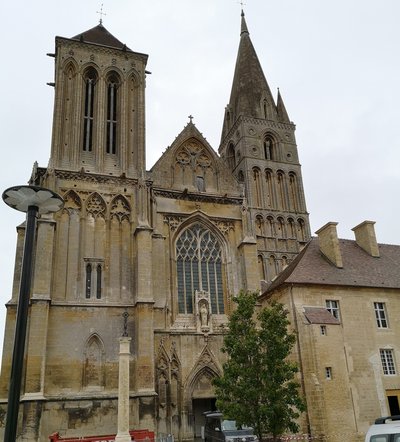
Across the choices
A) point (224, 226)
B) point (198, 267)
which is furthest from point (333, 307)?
point (224, 226)

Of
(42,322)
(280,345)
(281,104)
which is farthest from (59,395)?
(281,104)

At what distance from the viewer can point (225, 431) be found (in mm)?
18797

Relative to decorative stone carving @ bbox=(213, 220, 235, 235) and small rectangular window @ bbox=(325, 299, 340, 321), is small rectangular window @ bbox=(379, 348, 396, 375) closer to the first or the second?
small rectangular window @ bbox=(325, 299, 340, 321)

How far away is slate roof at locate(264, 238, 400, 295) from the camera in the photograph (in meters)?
25.6

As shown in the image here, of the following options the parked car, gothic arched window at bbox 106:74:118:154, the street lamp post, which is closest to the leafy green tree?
the parked car

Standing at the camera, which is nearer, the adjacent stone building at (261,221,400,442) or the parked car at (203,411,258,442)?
the parked car at (203,411,258,442)

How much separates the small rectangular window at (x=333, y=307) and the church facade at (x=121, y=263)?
4412 millimetres

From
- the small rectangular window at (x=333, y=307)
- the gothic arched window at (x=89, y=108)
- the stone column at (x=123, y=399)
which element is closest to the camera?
the stone column at (x=123, y=399)

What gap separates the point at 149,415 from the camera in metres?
22.0

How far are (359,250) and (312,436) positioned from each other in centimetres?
1258

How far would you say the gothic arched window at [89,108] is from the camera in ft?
94.4

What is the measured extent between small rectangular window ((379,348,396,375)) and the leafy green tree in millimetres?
8781

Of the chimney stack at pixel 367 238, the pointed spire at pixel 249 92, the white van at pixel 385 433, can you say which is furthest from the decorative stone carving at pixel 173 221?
the pointed spire at pixel 249 92

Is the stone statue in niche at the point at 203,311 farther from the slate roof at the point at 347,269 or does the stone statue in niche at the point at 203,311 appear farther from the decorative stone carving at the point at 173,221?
the decorative stone carving at the point at 173,221
